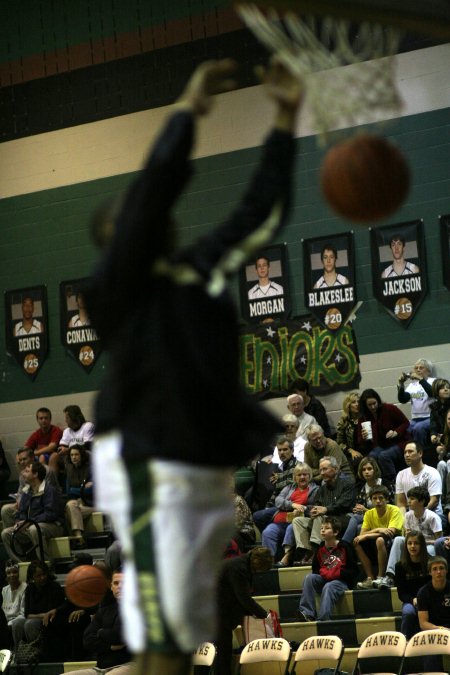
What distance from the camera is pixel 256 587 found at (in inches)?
502

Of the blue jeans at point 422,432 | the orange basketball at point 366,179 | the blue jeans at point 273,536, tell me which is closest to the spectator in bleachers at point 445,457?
the blue jeans at point 422,432

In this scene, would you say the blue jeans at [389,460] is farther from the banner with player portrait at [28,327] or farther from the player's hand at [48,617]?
the banner with player portrait at [28,327]

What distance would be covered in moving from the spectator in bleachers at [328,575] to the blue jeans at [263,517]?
152 centimetres

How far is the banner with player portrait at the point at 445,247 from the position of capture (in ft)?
49.1

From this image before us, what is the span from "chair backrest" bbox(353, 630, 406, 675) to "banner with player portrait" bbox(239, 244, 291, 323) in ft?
21.2

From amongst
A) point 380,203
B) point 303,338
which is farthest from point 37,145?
point 380,203

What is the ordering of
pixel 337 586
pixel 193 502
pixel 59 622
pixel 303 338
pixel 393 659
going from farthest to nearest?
pixel 303 338 < pixel 59 622 < pixel 337 586 < pixel 393 659 < pixel 193 502

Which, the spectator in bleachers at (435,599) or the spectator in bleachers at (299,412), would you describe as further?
the spectator in bleachers at (299,412)

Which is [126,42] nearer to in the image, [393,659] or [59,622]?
[59,622]

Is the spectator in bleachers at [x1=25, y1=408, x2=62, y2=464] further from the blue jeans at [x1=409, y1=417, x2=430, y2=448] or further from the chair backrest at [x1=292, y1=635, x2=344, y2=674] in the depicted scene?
the chair backrest at [x1=292, y1=635, x2=344, y2=674]

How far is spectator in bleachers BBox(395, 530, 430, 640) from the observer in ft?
34.8

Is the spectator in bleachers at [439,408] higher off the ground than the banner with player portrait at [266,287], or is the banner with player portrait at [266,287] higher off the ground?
the banner with player portrait at [266,287]

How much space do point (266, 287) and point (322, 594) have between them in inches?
224

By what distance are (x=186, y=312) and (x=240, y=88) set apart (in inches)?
550
